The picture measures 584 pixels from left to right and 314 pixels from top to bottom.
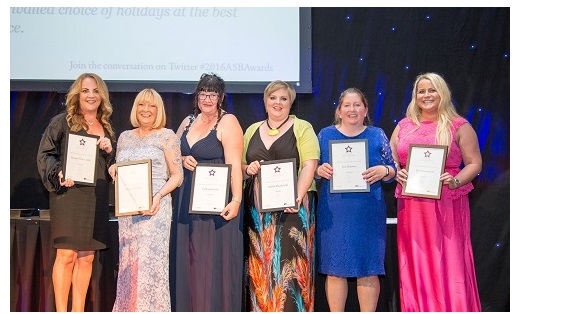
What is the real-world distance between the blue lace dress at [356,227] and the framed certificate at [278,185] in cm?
28

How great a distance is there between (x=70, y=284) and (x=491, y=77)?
3.51 metres

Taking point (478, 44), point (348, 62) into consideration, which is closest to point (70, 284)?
point (348, 62)

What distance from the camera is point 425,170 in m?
3.71

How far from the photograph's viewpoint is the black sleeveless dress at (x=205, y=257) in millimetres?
3674

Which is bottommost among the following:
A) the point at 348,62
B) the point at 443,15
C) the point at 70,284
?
the point at 70,284

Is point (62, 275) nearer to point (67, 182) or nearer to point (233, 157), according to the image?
point (67, 182)

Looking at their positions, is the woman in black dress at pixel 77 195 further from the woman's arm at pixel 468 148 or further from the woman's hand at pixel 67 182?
the woman's arm at pixel 468 148

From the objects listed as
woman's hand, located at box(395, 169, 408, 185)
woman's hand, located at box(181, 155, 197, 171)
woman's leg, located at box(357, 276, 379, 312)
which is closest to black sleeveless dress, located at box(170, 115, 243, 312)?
woman's hand, located at box(181, 155, 197, 171)

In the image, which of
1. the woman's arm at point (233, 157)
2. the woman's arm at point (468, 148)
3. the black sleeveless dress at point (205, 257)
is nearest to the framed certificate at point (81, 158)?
the black sleeveless dress at point (205, 257)

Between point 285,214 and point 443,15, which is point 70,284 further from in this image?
point 443,15

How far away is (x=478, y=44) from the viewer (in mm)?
4988

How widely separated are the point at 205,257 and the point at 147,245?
1.14ft

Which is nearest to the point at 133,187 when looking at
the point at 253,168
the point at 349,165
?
the point at 253,168

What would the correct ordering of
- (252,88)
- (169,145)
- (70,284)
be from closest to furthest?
1. (169,145)
2. (70,284)
3. (252,88)
